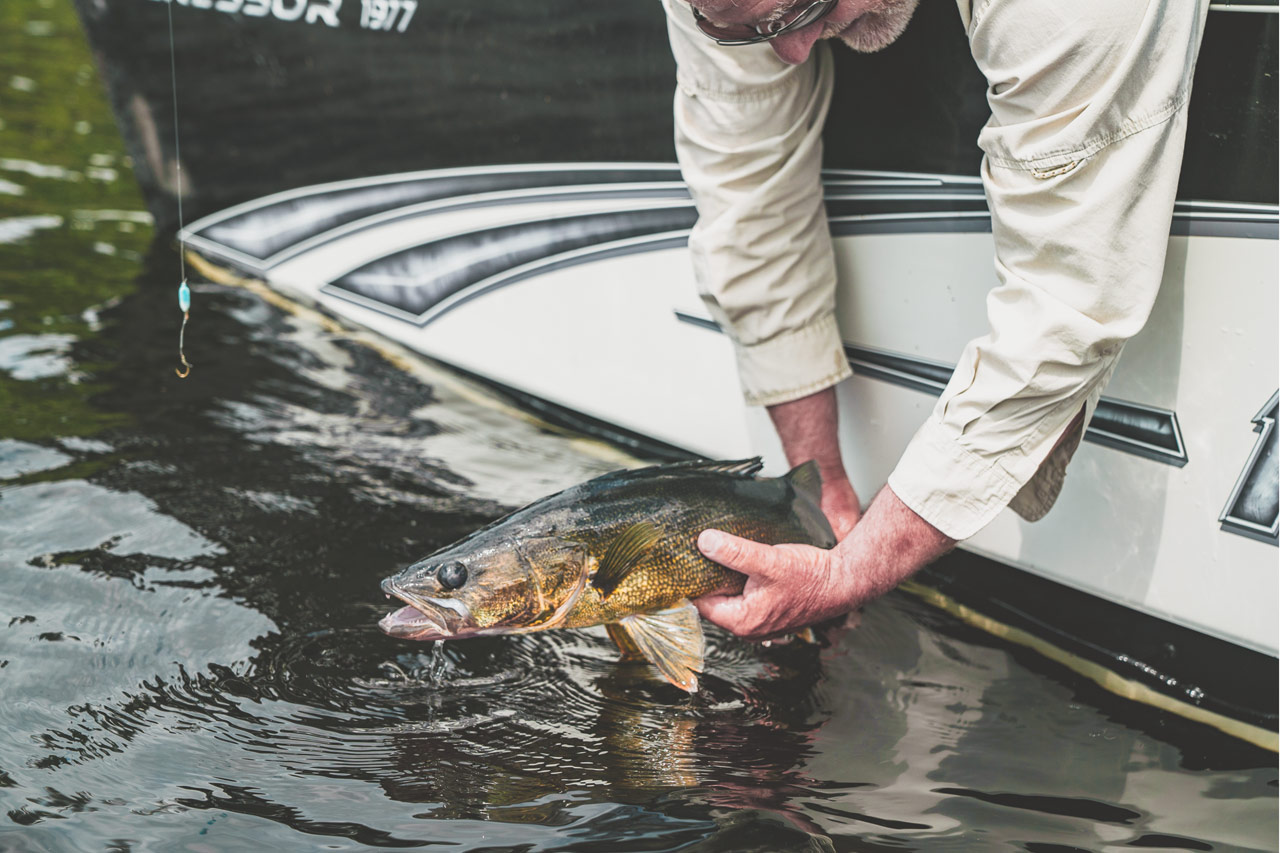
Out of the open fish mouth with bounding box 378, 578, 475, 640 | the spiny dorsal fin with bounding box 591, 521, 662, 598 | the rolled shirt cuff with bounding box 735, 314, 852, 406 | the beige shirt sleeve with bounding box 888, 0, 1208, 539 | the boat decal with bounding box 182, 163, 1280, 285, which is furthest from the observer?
the rolled shirt cuff with bounding box 735, 314, 852, 406

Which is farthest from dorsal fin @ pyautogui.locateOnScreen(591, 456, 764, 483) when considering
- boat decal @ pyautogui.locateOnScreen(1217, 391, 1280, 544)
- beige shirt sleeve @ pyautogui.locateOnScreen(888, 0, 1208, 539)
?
boat decal @ pyautogui.locateOnScreen(1217, 391, 1280, 544)

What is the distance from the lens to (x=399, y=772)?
241 cm

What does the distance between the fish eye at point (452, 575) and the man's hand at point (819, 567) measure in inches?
21.1

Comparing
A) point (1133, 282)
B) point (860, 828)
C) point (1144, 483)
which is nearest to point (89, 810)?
point (860, 828)

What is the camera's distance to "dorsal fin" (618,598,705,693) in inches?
102

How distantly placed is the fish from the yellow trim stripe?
2.84 ft

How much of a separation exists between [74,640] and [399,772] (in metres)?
0.97

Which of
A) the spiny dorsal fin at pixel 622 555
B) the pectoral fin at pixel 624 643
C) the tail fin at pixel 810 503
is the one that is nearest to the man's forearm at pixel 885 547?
the tail fin at pixel 810 503

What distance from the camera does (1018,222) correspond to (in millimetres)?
2375

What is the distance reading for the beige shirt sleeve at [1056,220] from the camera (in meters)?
2.19

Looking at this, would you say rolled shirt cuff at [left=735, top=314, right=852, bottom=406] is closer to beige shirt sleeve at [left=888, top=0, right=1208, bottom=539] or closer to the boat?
the boat

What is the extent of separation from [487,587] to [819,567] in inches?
29.8

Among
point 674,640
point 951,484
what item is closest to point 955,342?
point 951,484

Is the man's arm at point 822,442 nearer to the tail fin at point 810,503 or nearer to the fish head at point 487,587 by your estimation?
the tail fin at point 810,503
